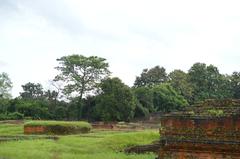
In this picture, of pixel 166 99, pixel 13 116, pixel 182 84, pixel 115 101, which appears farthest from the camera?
pixel 182 84

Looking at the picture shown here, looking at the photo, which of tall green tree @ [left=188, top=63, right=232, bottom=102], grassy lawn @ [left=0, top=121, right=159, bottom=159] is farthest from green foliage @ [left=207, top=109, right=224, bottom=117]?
tall green tree @ [left=188, top=63, right=232, bottom=102]

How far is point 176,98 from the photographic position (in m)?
54.6

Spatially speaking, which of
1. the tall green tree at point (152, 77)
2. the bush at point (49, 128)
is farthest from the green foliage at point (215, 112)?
the tall green tree at point (152, 77)

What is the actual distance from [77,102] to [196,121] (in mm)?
42115

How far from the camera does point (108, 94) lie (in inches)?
1759

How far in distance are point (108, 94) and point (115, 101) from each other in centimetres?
147

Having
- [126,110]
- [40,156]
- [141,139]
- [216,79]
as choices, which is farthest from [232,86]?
[40,156]

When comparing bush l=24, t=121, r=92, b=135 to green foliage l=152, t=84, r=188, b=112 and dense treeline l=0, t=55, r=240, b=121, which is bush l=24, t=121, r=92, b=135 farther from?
green foliage l=152, t=84, r=188, b=112

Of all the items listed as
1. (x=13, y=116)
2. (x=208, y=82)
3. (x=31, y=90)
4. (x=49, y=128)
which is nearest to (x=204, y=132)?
(x=49, y=128)

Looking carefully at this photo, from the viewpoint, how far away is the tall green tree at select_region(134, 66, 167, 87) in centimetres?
6975

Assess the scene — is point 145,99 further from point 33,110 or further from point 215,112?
point 215,112

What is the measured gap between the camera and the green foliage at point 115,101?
43.8 metres

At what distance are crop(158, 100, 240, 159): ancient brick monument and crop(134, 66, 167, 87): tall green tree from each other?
59273 millimetres

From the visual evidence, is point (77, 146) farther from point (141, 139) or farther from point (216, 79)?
point (216, 79)
